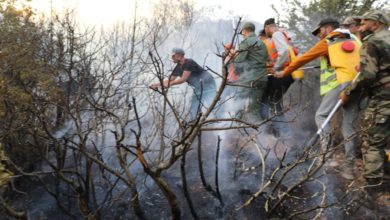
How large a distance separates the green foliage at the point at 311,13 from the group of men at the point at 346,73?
2005mm

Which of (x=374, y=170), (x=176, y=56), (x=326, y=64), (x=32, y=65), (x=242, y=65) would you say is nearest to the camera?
(x=374, y=170)

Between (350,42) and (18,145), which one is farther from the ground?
(350,42)

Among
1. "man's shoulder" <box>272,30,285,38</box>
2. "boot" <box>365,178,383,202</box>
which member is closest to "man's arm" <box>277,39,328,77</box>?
"man's shoulder" <box>272,30,285,38</box>

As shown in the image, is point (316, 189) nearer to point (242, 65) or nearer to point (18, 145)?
point (242, 65)

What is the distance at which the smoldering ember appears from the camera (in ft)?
12.1

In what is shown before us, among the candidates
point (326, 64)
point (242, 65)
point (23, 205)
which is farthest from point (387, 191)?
point (23, 205)

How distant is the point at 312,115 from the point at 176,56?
2763 millimetres

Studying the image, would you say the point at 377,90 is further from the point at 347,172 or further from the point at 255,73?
the point at 255,73

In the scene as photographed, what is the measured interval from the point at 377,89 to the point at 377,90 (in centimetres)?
1

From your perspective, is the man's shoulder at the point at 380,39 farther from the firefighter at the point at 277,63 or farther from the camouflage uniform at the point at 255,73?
the camouflage uniform at the point at 255,73

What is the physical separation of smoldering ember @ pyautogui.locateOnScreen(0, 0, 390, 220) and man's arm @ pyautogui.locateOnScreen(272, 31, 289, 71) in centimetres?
2

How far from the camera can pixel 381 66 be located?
4191 mm

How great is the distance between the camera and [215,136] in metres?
7.05

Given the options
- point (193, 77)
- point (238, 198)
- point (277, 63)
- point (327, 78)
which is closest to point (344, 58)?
point (327, 78)
